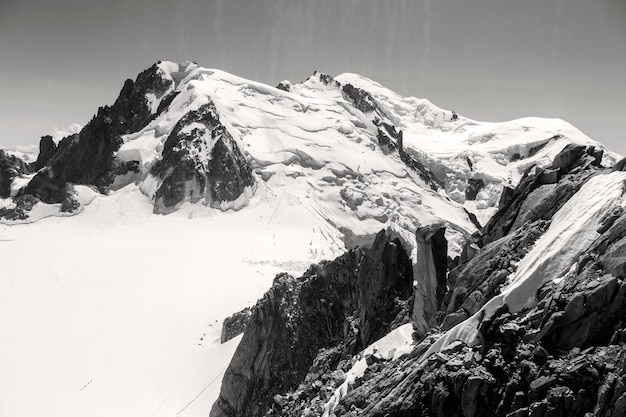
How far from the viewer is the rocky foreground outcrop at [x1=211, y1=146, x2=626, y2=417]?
20219 mm

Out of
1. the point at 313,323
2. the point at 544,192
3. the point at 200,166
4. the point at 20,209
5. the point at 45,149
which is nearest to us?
the point at 544,192

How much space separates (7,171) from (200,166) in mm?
55532

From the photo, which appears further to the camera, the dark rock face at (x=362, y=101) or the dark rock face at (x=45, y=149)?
the dark rock face at (x=362, y=101)

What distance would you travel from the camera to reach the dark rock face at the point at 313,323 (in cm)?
4134

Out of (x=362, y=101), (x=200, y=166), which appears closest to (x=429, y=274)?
(x=200, y=166)

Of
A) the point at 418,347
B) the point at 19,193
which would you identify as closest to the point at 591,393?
the point at 418,347

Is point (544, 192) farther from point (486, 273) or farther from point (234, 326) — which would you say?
point (234, 326)

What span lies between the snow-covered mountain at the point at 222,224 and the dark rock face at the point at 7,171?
0.75 m

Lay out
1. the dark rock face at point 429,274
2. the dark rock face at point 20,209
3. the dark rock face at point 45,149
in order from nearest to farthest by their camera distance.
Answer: the dark rock face at point 429,274, the dark rock face at point 20,209, the dark rock face at point 45,149

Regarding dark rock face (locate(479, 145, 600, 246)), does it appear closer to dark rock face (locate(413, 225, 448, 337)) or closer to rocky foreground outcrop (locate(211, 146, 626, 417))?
rocky foreground outcrop (locate(211, 146, 626, 417))

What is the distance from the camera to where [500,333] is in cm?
2275

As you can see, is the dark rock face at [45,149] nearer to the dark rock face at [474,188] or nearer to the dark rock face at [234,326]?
the dark rock face at [474,188]

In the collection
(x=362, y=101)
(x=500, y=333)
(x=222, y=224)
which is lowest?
(x=500, y=333)

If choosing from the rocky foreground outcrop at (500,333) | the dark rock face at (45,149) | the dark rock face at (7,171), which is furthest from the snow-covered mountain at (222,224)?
the dark rock face at (45,149)
